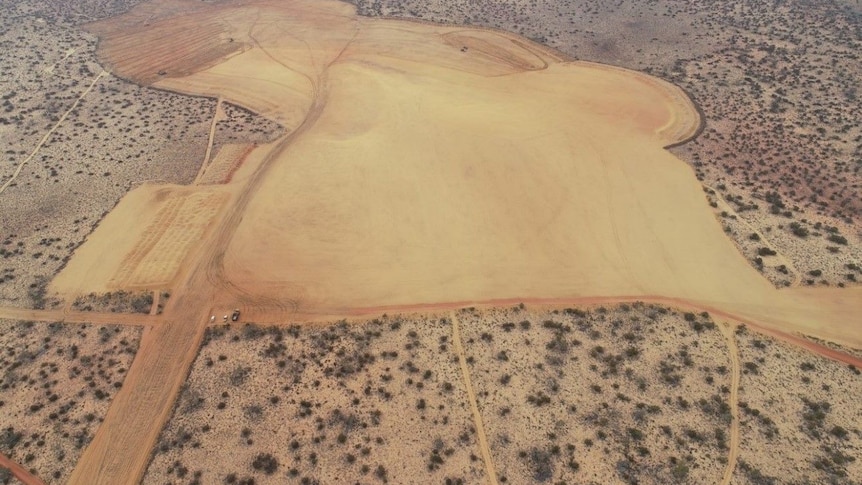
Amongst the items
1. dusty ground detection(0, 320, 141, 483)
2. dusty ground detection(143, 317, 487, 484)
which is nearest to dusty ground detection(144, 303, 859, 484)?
dusty ground detection(143, 317, 487, 484)

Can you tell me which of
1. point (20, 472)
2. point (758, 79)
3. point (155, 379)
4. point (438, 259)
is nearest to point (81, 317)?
point (155, 379)

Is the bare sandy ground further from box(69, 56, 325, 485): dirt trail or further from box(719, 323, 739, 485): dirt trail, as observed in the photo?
box(719, 323, 739, 485): dirt trail

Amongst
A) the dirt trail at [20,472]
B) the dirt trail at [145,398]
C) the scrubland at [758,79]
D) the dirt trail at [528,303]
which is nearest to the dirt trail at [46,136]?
the dirt trail at [145,398]

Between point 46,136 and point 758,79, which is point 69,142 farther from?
point 758,79

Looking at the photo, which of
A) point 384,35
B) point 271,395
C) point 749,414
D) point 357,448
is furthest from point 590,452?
point 384,35

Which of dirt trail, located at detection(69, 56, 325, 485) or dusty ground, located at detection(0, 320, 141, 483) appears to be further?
dusty ground, located at detection(0, 320, 141, 483)

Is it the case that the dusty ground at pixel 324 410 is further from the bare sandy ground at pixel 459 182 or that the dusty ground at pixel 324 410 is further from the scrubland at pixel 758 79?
the scrubland at pixel 758 79
